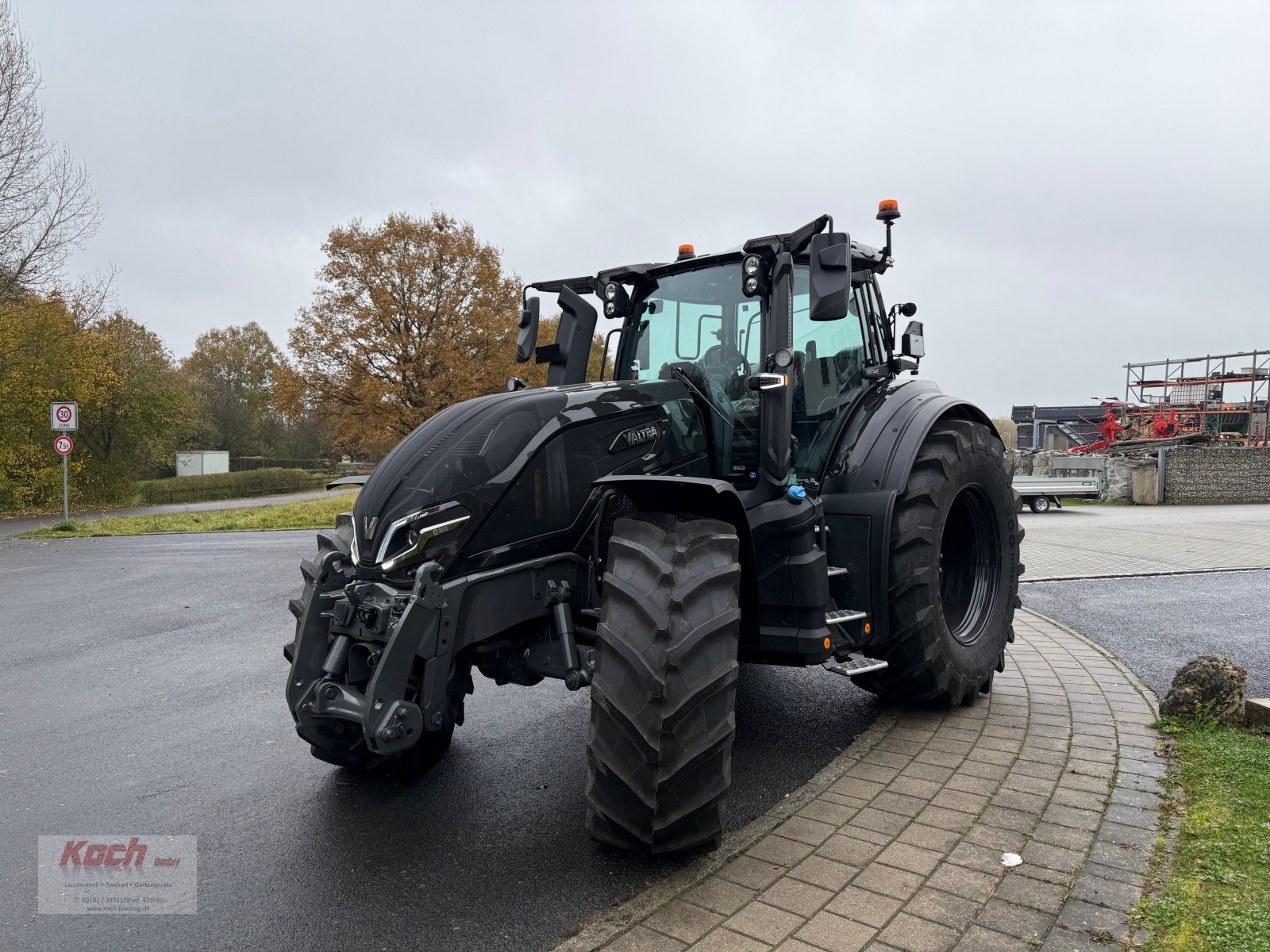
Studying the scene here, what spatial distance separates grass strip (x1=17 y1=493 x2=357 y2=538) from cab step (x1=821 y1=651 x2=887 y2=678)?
15.3m

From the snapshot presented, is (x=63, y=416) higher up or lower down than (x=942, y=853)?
higher up

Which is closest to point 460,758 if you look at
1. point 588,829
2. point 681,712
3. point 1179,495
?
point 588,829

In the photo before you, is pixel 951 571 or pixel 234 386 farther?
pixel 234 386

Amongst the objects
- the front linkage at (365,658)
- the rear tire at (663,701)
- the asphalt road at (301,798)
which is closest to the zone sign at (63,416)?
the asphalt road at (301,798)

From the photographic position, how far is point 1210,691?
4348 millimetres

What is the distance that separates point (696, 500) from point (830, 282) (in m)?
1.17

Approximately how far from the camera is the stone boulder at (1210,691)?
432cm

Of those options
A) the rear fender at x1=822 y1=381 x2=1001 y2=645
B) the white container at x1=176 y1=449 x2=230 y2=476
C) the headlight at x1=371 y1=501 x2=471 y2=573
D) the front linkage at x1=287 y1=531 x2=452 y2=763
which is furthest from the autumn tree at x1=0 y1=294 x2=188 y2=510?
the rear fender at x1=822 y1=381 x2=1001 y2=645

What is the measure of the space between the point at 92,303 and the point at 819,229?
25.7 m

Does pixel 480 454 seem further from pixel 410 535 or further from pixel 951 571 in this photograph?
pixel 951 571

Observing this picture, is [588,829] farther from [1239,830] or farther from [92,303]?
[92,303]

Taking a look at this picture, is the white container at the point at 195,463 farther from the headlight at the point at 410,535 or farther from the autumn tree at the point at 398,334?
the headlight at the point at 410,535

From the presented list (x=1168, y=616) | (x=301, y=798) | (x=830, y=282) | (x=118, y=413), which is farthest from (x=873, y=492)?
(x=118, y=413)

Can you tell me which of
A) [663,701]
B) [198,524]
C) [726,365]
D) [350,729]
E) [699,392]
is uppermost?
[726,365]
